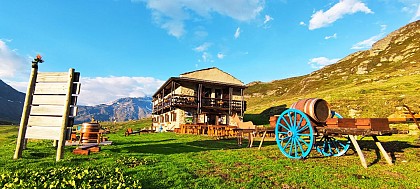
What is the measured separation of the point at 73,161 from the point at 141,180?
323 centimetres

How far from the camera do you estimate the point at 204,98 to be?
103ft

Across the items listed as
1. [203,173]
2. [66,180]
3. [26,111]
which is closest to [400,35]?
[203,173]

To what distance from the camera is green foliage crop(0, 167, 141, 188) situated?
4.79 metres

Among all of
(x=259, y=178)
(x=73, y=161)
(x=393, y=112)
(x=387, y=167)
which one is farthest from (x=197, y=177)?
(x=393, y=112)

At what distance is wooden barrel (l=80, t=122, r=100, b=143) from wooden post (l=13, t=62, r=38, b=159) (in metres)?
2.81

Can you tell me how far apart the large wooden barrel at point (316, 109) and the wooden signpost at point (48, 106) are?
8543 mm

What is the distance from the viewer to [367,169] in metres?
7.52

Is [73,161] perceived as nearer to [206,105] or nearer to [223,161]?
[223,161]

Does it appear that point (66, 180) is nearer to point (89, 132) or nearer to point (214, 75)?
point (89, 132)

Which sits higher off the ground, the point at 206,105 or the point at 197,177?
the point at 206,105

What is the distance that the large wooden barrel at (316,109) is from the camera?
361 inches

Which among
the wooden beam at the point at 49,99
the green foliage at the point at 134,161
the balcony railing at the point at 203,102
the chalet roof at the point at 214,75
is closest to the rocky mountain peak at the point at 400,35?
the chalet roof at the point at 214,75

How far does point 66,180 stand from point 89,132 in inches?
A: 247

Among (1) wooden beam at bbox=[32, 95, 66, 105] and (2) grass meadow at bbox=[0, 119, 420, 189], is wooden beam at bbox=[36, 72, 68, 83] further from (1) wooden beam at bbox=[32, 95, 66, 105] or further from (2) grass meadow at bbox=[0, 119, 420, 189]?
(2) grass meadow at bbox=[0, 119, 420, 189]
